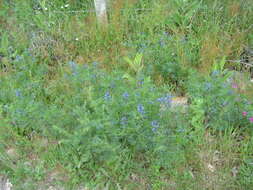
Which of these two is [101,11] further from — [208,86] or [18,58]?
[208,86]

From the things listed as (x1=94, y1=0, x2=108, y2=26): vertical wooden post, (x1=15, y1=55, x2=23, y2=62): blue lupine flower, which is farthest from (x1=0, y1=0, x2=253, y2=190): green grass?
(x1=94, y1=0, x2=108, y2=26): vertical wooden post

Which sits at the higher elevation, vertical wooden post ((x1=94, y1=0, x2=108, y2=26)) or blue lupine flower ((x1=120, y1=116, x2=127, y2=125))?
vertical wooden post ((x1=94, y1=0, x2=108, y2=26))

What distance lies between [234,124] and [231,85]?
1.35 feet

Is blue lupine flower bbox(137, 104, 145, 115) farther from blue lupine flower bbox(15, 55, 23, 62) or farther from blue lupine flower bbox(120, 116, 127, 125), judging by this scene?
blue lupine flower bbox(15, 55, 23, 62)

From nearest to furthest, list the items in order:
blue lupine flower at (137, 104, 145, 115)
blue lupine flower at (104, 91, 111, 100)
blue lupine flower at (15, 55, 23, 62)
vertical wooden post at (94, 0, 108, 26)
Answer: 1. blue lupine flower at (137, 104, 145, 115)
2. blue lupine flower at (104, 91, 111, 100)
3. blue lupine flower at (15, 55, 23, 62)
4. vertical wooden post at (94, 0, 108, 26)

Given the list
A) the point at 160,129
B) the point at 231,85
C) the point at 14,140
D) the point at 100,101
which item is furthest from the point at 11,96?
the point at 231,85

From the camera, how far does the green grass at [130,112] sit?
9.16 feet

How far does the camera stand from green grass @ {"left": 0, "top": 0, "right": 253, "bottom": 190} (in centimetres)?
279

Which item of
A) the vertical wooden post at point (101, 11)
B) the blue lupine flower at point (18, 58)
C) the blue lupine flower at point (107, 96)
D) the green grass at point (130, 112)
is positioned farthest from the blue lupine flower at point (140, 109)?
the vertical wooden post at point (101, 11)

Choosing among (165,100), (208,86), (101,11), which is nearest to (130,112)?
(165,100)

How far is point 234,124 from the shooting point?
3.12m

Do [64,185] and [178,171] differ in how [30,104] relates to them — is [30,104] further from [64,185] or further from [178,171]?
[178,171]

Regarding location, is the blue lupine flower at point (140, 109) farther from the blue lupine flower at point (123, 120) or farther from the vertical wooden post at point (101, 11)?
the vertical wooden post at point (101, 11)

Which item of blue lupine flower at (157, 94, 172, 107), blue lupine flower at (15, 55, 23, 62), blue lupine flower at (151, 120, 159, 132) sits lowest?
blue lupine flower at (151, 120, 159, 132)
